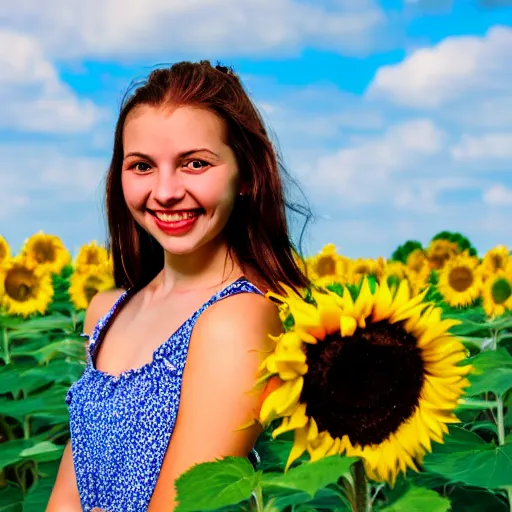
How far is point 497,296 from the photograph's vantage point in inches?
208

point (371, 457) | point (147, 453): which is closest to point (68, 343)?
point (147, 453)

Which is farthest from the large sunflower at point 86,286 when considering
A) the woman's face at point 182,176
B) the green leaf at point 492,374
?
the woman's face at point 182,176

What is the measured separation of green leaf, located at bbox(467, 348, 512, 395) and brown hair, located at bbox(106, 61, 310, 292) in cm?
63

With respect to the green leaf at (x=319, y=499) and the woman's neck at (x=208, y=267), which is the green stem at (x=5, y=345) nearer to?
the woman's neck at (x=208, y=267)

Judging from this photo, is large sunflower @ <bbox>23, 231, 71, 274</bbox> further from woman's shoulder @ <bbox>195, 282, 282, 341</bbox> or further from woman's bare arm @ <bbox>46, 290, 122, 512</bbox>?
woman's shoulder @ <bbox>195, 282, 282, 341</bbox>

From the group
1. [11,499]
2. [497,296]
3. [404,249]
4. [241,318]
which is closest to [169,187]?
[241,318]

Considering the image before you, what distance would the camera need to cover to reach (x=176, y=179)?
2.33m

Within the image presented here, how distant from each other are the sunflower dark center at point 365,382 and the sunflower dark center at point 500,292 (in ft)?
12.2

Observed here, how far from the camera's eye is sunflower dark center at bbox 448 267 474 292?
6227 millimetres

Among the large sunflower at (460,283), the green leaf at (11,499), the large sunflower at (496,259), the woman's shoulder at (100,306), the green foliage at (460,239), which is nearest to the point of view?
the woman's shoulder at (100,306)

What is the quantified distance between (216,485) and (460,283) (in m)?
4.85

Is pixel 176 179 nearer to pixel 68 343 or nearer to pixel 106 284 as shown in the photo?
pixel 68 343

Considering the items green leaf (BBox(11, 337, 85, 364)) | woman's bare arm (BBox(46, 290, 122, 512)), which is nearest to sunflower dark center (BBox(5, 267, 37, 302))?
green leaf (BBox(11, 337, 85, 364))

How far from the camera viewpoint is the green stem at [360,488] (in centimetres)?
168
